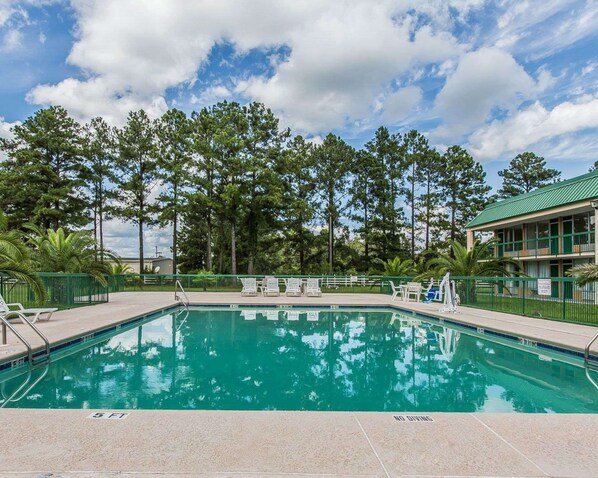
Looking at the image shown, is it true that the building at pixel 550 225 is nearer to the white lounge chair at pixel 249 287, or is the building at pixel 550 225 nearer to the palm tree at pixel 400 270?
the palm tree at pixel 400 270

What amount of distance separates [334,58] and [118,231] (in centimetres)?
2455

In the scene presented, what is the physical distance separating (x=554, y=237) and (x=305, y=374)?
1828 centimetres

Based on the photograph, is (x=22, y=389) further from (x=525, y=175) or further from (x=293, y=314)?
(x=525, y=175)

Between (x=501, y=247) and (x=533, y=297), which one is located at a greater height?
(x=501, y=247)

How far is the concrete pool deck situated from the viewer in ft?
9.11

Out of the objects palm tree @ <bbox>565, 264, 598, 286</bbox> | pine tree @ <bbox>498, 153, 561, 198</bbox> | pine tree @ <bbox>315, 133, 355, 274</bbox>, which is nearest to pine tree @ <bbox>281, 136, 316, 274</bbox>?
pine tree @ <bbox>315, 133, 355, 274</bbox>

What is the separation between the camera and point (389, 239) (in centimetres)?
3403

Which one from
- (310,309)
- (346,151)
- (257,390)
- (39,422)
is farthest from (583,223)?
(39,422)

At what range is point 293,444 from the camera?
3.22 metres

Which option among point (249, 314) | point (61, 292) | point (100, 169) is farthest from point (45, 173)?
point (249, 314)

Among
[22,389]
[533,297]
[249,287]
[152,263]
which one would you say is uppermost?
[152,263]

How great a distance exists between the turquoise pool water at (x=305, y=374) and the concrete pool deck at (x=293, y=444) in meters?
1.18

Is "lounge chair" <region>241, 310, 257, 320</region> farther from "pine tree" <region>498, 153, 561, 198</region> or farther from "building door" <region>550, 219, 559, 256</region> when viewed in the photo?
"pine tree" <region>498, 153, 561, 198</region>

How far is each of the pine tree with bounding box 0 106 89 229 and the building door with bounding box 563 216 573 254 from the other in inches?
1195
